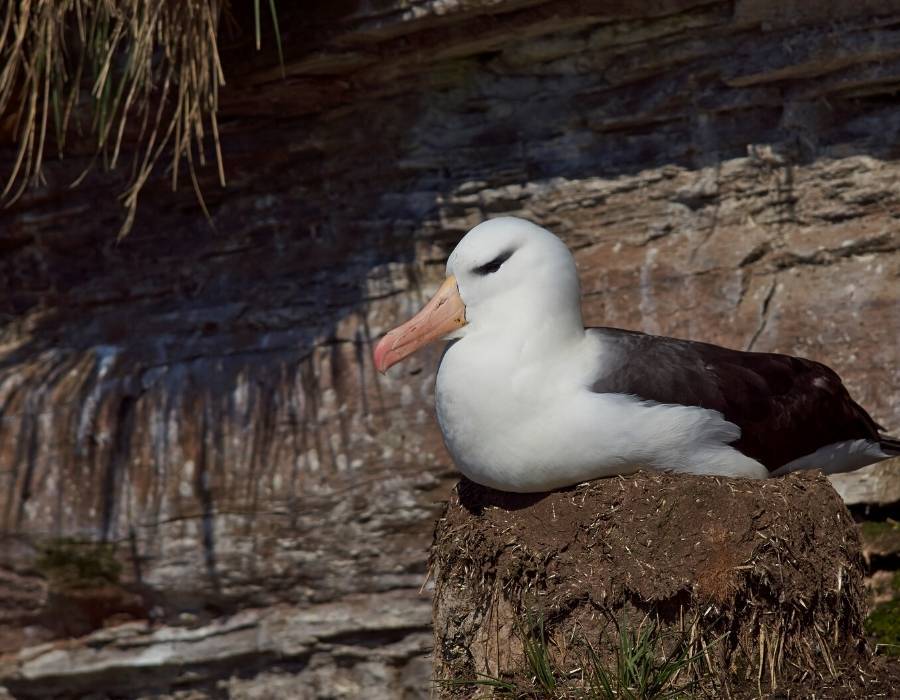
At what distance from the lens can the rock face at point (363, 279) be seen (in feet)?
18.0

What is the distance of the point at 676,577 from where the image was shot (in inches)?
147

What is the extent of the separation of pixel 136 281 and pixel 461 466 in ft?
9.61

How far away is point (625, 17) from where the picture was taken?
5.51 metres

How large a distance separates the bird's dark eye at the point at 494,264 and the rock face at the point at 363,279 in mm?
1639

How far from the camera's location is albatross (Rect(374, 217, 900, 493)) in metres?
3.93

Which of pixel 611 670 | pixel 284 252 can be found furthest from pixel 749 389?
pixel 284 252

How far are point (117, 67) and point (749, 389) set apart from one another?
11.3 ft

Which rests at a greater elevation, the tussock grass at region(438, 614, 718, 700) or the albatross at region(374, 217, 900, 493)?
the albatross at region(374, 217, 900, 493)

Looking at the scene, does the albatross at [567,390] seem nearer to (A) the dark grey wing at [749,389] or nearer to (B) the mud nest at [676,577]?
(A) the dark grey wing at [749,389]

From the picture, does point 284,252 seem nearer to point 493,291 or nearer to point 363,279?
point 363,279

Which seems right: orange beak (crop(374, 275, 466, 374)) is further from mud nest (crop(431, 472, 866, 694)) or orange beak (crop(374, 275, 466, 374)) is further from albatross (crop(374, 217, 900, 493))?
mud nest (crop(431, 472, 866, 694))

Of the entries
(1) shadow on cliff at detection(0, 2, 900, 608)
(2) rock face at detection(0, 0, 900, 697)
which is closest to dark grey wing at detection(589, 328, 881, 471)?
(2) rock face at detection(0, 0, 900, 697)

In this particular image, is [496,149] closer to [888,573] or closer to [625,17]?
[625,17]

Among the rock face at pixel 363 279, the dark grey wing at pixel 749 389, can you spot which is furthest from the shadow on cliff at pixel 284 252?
the dark grey wing at pixel 749 389
